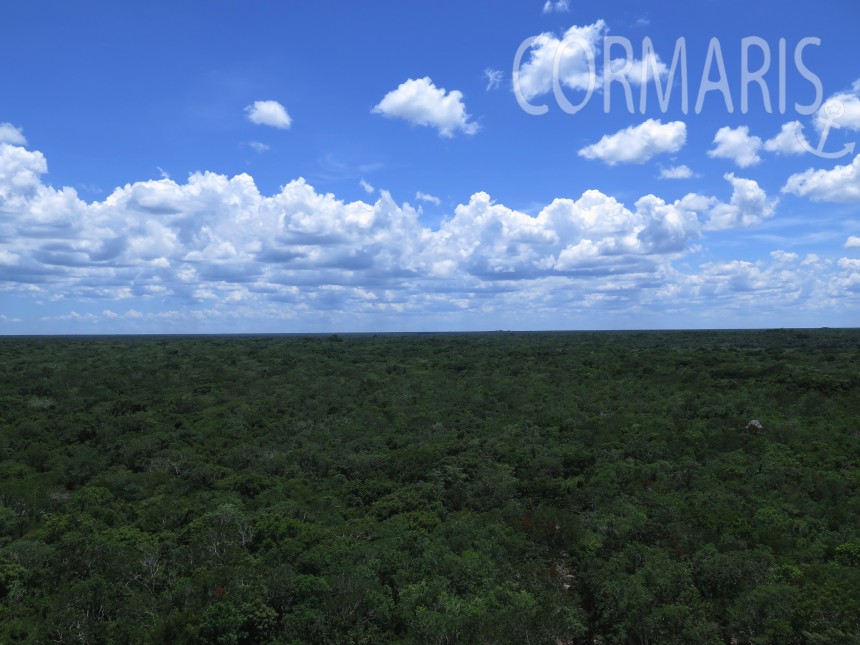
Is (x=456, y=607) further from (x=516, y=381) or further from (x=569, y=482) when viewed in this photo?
(x=516, y=381)

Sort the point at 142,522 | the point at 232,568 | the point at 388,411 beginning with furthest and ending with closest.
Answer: the point at 388,411 < the point at 142,522 < the point at 232,568

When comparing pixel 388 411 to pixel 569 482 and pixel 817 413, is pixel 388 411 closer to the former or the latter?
pixel 569 482

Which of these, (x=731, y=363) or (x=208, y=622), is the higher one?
(x=731, y=363)

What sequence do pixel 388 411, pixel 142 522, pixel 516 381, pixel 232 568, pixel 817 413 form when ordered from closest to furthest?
pixel 232 568, pixel 142 522, pixel 817 413, pixel 388 411, pixel 516 381

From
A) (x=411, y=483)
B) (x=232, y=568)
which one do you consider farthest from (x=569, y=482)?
(x=232, y=568)

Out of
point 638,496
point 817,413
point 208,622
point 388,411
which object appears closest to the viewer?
point 208,622

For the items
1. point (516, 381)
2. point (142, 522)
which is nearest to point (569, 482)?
point (142, 522)

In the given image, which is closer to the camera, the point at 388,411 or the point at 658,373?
the point at 388,411
